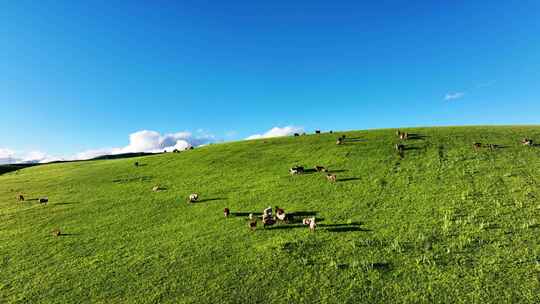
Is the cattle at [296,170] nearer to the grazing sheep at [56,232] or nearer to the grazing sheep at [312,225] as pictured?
the grazing sheep at [312,225]

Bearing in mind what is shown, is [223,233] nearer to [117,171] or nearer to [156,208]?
[156,208]

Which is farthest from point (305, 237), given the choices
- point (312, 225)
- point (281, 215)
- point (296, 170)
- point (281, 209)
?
point (296, 170)

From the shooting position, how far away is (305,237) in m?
18.8

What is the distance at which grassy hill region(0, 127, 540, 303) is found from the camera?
45.1 feet

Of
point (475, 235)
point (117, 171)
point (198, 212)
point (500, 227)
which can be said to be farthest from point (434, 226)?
point (117, 171)

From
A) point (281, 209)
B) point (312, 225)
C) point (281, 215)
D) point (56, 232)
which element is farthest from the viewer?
point (56, 232)

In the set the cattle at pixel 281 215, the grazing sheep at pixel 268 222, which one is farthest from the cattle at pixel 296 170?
the grazing sheep at pixel 268 222

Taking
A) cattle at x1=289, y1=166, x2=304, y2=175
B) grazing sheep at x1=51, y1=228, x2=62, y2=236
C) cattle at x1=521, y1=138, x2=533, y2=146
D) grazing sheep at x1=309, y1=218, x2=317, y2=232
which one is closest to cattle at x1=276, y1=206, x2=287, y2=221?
grazing sheep at x1=309, y1=218, x2=317, y2=232

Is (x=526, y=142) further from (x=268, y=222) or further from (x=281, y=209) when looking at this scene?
(x=268, y=222)

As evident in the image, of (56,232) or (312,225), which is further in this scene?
(56,232)

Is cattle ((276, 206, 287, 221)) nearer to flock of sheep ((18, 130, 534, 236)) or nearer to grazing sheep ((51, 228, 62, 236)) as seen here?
flock of sheep ((18, 130, 534, 236))

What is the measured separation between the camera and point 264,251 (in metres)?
17.3

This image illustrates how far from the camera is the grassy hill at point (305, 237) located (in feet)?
45.1

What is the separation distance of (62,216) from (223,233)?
1823cm
